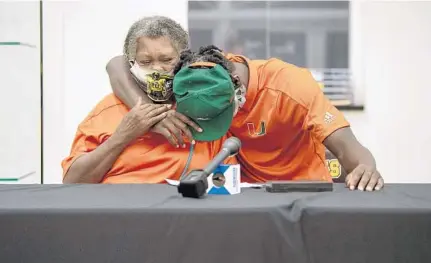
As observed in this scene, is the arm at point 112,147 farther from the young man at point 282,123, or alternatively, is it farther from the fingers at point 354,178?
the fingers at point 354,178

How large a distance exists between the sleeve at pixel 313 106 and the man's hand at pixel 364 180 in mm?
197

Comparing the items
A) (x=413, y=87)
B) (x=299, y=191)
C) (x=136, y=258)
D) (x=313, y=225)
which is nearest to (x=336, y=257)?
(x=313, y=225)

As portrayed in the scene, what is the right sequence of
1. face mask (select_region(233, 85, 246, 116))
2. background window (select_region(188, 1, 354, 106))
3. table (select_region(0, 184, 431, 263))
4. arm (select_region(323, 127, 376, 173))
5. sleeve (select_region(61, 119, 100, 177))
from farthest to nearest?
background window (select_region(188, 1, 354, 106)) < sleeve (select_region(61, 119, 100, 177)) < face mask (select_region(233, 85, 246, 116)) < arm (select_region(323, 127, 376, 173)) < table (select_region(0, 184, 431, 263))

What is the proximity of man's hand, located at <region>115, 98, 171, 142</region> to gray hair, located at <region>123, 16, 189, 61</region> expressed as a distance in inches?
8.2

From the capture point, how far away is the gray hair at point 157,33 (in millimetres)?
1593

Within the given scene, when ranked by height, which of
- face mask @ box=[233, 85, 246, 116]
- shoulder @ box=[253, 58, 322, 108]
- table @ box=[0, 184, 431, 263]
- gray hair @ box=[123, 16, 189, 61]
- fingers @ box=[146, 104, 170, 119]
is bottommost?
table @ box=[0, 184, 431, 263]

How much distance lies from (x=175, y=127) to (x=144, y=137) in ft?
0.51

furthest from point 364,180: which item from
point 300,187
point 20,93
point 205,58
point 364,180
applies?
point 20,93

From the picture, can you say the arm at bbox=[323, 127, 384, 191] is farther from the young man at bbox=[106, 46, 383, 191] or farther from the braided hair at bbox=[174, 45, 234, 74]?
the braided hair at bbox=[174, 45, 234, 74]

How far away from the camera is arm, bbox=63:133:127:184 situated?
1465 millimetres

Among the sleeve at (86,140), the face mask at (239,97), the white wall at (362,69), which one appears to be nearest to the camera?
the face mask at (239,97)

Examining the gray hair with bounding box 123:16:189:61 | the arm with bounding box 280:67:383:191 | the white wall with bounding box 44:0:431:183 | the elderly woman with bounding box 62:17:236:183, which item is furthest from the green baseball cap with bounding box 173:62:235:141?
the white wall with bounding box 44:0:431:183

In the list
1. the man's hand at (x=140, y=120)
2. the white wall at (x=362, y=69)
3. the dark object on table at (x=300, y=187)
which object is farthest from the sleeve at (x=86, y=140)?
the white wall at (x=362, y=69)

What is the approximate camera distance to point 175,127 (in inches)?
55.6
